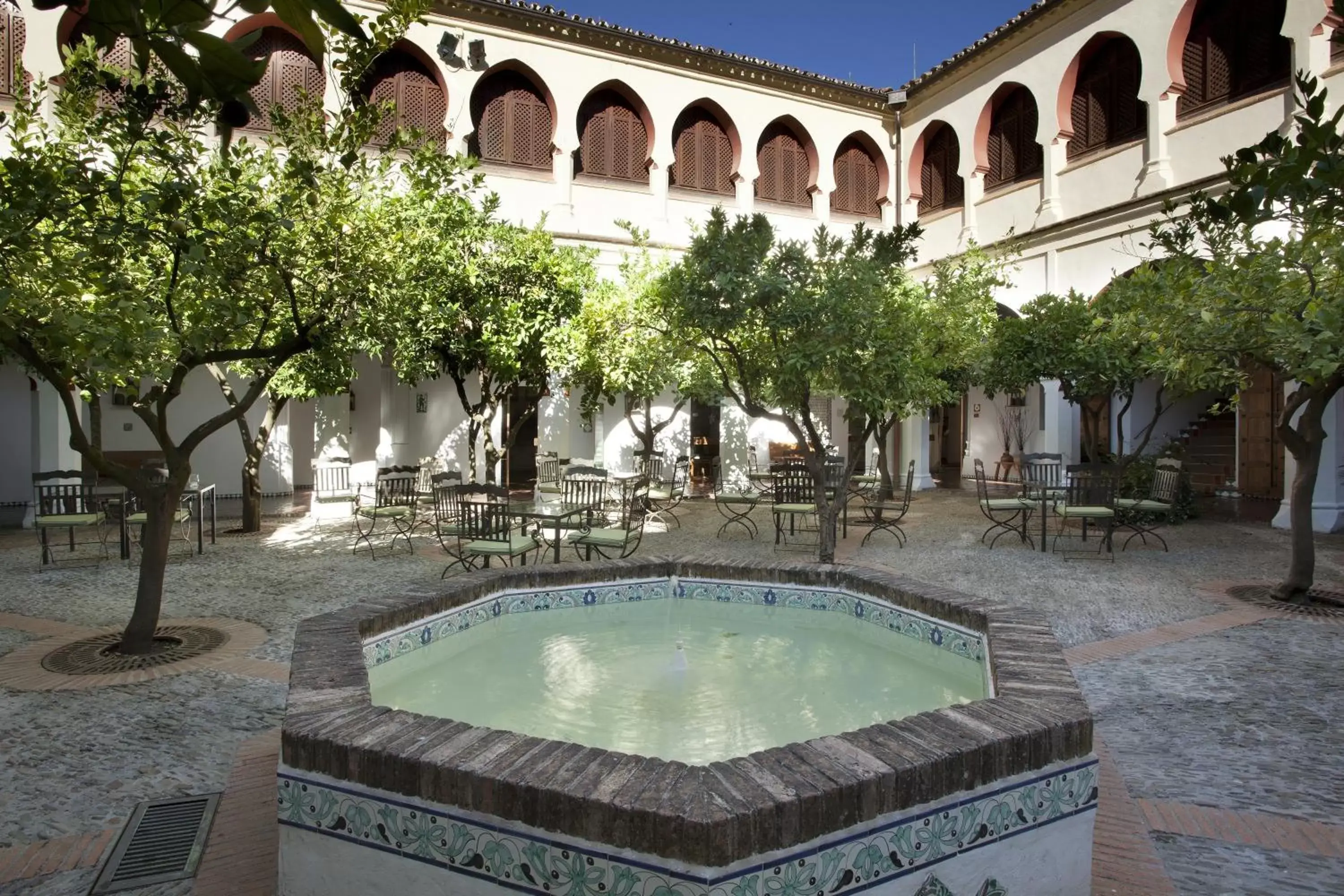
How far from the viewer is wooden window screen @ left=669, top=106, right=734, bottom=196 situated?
17.9m

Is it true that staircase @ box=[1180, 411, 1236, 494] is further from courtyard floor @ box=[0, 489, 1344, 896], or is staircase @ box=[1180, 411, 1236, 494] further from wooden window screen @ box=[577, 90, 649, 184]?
wooden window screen @ box=[577, 90, 649, 184]

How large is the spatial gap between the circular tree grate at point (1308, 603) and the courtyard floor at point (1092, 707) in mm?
168

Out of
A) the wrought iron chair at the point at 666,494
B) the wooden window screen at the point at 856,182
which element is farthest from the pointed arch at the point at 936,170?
the wrought iron chair at the point at 666,494

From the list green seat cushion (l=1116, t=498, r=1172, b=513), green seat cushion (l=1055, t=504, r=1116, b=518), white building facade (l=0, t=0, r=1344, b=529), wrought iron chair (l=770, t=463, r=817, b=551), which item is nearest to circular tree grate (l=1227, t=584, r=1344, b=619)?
green seat cushion (l=1055, t=504, r=1116, b=518)

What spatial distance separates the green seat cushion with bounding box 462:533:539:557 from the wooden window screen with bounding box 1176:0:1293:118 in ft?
43.5

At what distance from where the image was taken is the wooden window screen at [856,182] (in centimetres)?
1964

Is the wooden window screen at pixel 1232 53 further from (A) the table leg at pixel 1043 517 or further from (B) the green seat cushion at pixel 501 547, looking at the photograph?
(B) the green seat cushion at pixel 501 547

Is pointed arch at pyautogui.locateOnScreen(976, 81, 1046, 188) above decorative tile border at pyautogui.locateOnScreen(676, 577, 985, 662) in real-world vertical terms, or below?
above

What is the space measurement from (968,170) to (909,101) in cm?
282

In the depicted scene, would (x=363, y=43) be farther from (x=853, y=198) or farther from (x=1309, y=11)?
(x=853, y=198)

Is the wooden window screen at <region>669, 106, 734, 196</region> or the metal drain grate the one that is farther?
the wooden window screen at <region>669, 106, 734, 196</region>

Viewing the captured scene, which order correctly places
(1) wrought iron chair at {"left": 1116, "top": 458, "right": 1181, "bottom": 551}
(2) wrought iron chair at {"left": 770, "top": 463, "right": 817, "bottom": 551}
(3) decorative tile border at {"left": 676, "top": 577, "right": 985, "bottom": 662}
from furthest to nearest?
1. (2) wrought iron chair at {"left": 770, "top": 463, "right": 817, "bottom": 551}
2. (1) wrought iron chair at {"left": 1116, "top": 458, "right": 1181, "bottom": 551}
3. (3) decorative tile border at {"left": 676, "top": 577, "right": 985, "bottom": 662}

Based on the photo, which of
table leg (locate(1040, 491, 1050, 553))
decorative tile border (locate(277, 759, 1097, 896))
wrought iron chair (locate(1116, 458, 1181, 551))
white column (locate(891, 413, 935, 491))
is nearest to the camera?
decorative tile border (locate(277, 759, 1097, 896))

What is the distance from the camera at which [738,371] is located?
27.4ft
